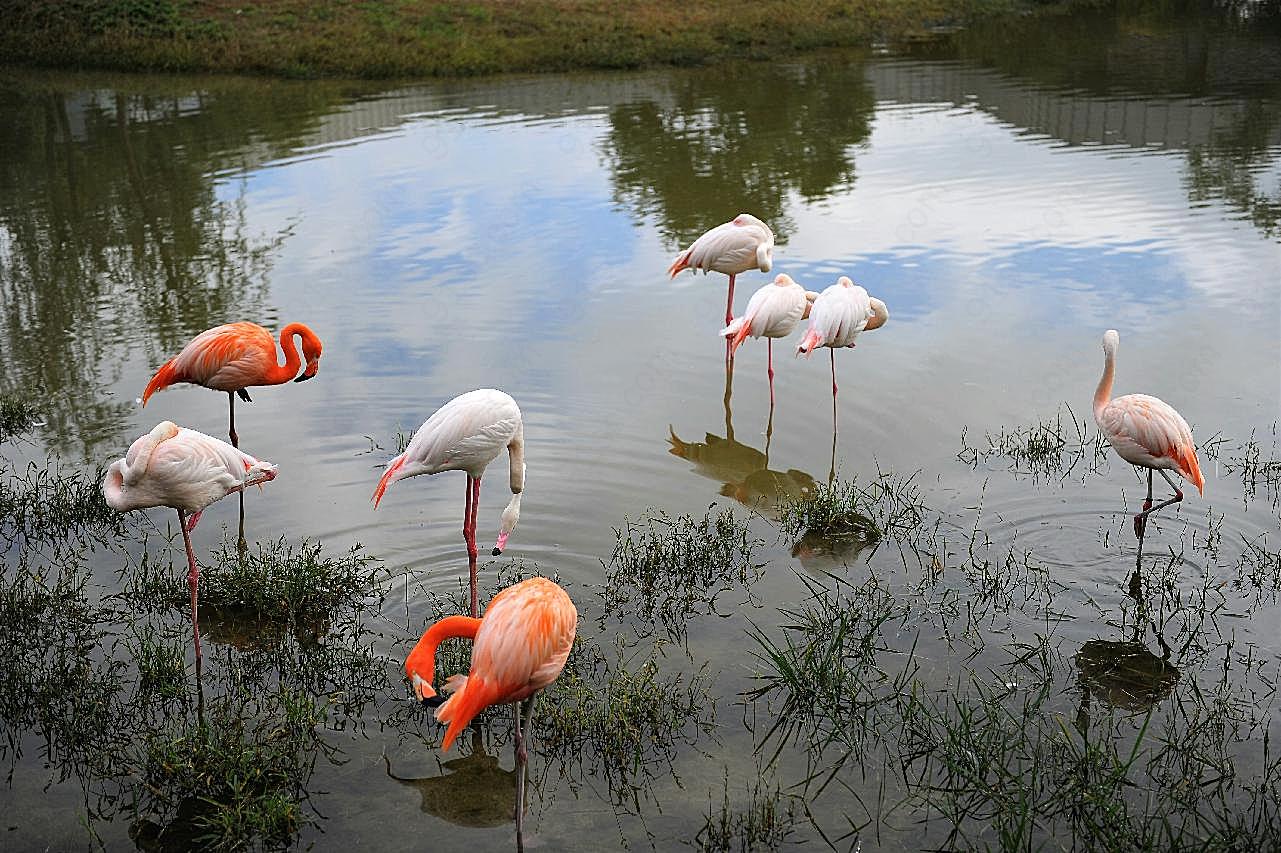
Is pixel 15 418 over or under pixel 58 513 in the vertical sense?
over

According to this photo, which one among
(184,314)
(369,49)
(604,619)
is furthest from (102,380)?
(369,49)

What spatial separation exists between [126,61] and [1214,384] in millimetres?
22311

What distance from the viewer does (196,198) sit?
45.2ft

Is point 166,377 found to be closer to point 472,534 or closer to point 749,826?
point 472,534

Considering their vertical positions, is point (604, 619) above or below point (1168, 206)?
below

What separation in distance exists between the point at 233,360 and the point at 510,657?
332 cm

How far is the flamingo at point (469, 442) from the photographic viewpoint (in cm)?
522

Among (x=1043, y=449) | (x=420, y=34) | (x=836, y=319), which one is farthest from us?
(x=420, y=34)

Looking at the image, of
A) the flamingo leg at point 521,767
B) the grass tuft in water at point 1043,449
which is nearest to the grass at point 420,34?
the grass tuft in water at point 1043,449

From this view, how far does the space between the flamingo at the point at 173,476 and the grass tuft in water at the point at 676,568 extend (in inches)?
71.1

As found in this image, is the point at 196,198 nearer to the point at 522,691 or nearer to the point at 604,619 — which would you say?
the point at 604,619

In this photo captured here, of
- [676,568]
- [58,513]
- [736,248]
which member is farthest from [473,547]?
[736,248]

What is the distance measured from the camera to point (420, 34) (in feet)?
82.3

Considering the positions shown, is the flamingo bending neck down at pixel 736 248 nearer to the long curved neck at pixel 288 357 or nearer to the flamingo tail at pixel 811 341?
the flamingo tail at pixel 811 341
